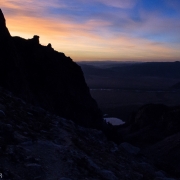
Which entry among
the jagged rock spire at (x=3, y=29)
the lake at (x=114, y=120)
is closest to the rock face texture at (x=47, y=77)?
the jagged rock spire at (x=3, y=29)

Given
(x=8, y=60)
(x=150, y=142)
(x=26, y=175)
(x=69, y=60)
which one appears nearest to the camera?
(x=26, y=175)

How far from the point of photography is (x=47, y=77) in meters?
28.1

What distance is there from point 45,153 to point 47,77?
20.6 metres

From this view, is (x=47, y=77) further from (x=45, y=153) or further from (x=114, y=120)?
(x=114, y=120)

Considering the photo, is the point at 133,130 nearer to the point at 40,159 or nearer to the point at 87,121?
the point at 87,121

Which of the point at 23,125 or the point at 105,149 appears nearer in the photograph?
the point at 23,125

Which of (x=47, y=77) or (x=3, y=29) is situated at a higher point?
(x=3, y=29)

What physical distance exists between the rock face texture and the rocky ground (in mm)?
10262

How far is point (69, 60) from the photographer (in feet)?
113

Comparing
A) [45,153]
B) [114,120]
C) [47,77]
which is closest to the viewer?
[45,153]

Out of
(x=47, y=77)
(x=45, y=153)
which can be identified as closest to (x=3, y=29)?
(x=47, y=77)

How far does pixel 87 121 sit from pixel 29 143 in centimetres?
2136

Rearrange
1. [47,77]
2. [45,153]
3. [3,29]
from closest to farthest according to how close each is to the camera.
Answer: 1. [45,153]
2. [3,29]
3. [47,77]

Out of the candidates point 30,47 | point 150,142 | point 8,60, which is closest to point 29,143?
point 8,60
